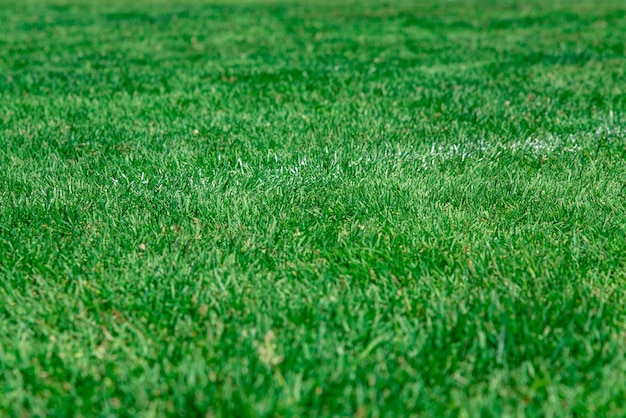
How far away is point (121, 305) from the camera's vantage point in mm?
2258

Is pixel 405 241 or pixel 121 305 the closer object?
pixel 121 305

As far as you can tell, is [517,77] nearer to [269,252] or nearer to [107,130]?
[107,130]

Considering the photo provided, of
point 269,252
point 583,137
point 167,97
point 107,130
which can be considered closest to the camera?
point 269,252

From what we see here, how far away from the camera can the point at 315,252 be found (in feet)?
8.64

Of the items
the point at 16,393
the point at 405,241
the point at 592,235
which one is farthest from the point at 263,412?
the point at 592,235

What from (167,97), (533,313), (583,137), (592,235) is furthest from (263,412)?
(167,97)

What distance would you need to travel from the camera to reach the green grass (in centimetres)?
183

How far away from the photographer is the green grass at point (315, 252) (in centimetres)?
183

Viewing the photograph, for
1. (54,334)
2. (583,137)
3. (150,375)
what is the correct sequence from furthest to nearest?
1. (583,137)
2. (54,334)
3. (150,375)

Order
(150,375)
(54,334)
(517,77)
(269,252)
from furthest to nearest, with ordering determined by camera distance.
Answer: (517,77) < (269,252) < (54,334) < (150,375)

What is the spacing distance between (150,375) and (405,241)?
128 centimetres

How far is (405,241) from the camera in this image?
2713 mm

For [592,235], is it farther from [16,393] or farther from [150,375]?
[16,393]

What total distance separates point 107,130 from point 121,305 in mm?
2692
